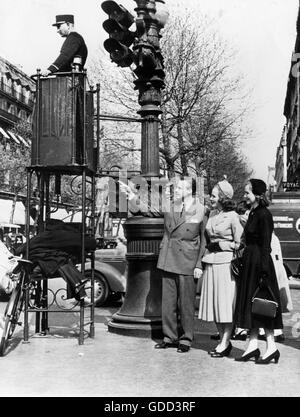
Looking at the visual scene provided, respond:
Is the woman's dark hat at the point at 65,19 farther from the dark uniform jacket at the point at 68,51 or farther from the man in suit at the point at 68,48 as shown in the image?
the dark uniform jacket at the point at 68,51

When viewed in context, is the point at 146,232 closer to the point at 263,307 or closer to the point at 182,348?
the point at 182,348

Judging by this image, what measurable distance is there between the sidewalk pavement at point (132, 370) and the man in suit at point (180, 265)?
0.88 feet

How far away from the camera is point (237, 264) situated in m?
6.82

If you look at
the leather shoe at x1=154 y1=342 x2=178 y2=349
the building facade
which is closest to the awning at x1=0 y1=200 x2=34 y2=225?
the building facade

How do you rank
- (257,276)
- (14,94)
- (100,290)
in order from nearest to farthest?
(257,276) → (100,290) → (14,94)

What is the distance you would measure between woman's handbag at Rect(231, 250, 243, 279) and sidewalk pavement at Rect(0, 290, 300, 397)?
0.95 meters

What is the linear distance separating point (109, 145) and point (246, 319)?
85.2 ft

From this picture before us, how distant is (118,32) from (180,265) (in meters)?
3.31

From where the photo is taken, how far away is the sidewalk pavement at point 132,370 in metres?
5.21

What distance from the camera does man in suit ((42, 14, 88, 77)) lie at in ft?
25.1

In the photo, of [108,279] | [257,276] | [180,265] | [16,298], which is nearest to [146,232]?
[180,265]

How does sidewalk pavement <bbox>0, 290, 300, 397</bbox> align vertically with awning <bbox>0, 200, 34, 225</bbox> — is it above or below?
below

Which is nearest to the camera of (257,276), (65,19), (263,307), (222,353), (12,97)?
(263,307)

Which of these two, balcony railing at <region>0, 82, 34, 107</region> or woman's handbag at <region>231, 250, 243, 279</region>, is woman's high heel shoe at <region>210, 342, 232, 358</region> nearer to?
woman's handbag at <region>231, 250, 243, 279</region>
